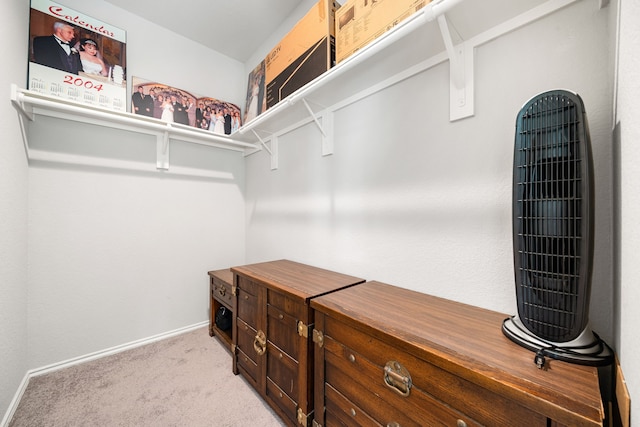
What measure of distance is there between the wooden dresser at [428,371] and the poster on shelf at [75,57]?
2.31 m

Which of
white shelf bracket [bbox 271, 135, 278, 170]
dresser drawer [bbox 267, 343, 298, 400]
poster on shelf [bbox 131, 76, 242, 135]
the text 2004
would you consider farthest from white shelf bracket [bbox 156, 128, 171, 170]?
dresser drawer [bbox 267, 343, 298, 400]

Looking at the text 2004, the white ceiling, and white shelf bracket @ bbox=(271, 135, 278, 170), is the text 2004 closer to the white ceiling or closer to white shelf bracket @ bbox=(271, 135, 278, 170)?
the white ceiling

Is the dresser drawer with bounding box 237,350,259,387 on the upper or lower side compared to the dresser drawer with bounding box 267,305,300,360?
lower

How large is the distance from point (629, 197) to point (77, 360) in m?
3.09

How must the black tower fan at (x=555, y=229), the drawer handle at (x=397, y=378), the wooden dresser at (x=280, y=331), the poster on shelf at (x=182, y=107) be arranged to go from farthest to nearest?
the poster on shelf at (x=182, y=107) < the wooden dresser at (x=280, y=331) < the drawer handle at (x=397, y=378) < the black tower fan at (x=555, y=229)

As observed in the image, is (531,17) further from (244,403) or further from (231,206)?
(231,206)

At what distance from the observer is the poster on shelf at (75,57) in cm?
162

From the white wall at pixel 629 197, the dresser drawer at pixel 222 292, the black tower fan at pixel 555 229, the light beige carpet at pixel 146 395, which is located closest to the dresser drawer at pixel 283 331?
the light beige carpet at pixel 146 395

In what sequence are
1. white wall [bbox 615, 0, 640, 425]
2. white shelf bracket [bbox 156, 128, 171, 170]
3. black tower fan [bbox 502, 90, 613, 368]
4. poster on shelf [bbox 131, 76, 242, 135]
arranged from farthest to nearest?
white shelf bracket [bbox 156, 128, 171, 170] → poster on shelf [bbox 131, 76, 242, 135] → black tower fan [bbox 502, 90, 613, 368] → white wall [bbox 615, 0, 640, 425]

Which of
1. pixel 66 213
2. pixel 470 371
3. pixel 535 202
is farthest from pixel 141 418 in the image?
pixel 535 202

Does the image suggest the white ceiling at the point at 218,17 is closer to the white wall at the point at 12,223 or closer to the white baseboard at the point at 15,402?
the white wall at the point at 12,223

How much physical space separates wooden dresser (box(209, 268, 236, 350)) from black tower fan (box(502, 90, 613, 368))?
189 cm

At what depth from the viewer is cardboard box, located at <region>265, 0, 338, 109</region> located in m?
1.33

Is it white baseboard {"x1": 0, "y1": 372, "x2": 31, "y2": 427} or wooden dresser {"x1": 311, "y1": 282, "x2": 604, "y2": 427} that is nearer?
wooden dresser {"x1": 311, "y1": 282, "x2": 604, "y2": 427}
